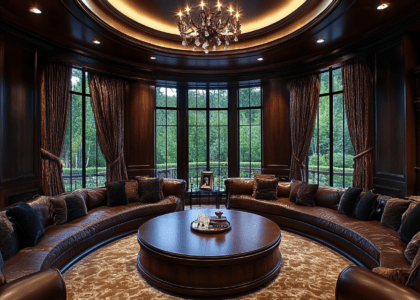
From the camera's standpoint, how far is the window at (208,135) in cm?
677

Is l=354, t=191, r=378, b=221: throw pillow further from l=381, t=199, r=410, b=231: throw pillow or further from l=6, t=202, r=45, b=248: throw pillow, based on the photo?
l=6, t=202, r=45, b=248: throw pillow

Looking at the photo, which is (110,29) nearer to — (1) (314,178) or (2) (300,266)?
(2) (300,266)

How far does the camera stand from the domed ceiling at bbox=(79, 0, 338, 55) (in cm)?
404

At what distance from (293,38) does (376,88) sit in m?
1.66

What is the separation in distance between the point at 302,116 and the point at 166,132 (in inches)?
131

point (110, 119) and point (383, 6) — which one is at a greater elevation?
point (383, 6)

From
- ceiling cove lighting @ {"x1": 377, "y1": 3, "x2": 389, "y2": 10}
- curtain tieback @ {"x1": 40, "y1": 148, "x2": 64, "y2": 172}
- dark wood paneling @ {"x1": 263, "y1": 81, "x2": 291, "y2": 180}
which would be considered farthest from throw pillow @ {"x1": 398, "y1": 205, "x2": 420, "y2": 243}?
curtain tieback @ {"x1": 40, "y1": 148, "x2": 64, "y2": 172}

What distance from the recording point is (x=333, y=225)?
3.54m

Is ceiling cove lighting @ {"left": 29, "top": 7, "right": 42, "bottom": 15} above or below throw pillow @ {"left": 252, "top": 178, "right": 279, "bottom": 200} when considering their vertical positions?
above

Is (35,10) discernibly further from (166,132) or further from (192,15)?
(166,132)

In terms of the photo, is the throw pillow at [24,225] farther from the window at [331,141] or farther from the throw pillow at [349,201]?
the window at [331,141]

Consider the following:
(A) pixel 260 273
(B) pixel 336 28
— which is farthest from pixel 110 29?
(A) pixel 260 273

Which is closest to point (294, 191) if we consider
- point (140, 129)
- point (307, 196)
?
point (307, 196)

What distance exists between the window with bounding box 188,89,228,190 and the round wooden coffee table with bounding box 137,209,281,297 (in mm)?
3683
